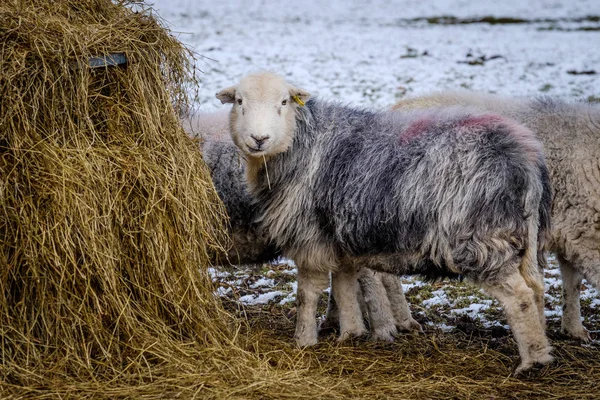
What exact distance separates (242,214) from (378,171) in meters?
1.33

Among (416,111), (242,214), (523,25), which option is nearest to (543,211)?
(416,111)

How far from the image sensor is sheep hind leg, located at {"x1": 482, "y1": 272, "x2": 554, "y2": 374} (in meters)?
5.11

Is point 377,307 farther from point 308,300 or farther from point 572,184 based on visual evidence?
point 572,184

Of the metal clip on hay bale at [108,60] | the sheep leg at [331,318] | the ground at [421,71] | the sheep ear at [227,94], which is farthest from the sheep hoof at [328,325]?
the metal clip on hay bale at [108,60]

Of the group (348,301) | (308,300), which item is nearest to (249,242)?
(308,300)

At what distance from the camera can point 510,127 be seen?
5.31 meters

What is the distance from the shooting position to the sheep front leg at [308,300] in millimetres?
5797

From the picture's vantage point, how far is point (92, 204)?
4.60 metres

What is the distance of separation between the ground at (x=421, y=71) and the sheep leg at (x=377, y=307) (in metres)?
0.18

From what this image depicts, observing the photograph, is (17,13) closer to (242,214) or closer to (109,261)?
(109,261)

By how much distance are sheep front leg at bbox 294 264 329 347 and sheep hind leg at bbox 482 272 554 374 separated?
4.26 feet

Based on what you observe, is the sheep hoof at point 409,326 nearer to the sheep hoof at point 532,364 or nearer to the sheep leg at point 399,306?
the sheep leg at point 399,306

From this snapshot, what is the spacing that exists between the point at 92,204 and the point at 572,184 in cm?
354

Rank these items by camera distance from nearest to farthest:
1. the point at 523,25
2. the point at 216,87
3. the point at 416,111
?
the point at 416,111 → the point at 216,87 → the point at 523,25
